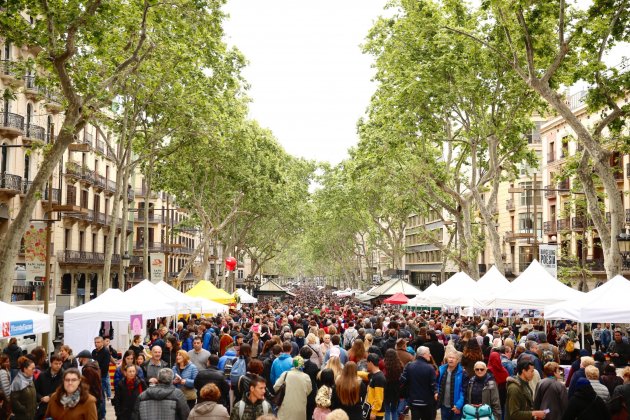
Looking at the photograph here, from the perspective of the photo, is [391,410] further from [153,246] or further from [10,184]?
[153,246]

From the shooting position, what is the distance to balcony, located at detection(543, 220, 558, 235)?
48469 millimetres

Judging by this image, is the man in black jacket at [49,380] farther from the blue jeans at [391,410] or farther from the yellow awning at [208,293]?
the yellow awning at [208,293]

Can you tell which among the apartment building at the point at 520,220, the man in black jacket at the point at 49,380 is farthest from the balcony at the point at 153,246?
the man in black jacket at the point at 49,380

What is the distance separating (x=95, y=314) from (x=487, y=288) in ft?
41.3

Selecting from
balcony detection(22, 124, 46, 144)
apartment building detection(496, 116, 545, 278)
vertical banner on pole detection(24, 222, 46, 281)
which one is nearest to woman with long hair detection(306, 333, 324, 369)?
vertical banner on pole detection(24, 222, 46, 281)

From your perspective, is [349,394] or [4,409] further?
[4,409]

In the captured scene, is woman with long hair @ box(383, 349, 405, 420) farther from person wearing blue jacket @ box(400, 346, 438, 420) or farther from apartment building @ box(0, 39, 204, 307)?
apartment building @ box(0, 39, 204, 307)

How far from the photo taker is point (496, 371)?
431 inches

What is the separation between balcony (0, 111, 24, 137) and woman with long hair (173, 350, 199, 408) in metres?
24.8

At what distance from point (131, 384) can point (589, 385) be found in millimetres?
6068

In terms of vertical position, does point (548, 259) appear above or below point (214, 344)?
above

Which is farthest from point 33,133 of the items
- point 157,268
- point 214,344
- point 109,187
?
point 214,344

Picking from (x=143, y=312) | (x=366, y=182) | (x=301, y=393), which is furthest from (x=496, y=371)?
(x=366, y=182)

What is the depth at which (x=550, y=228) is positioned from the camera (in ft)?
161
